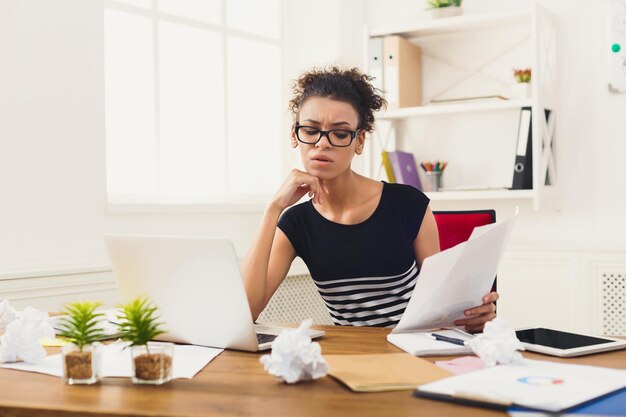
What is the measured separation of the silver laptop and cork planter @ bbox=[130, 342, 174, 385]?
0.21 metres

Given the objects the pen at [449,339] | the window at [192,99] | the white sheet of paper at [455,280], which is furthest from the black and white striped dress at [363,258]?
the window at [192,99]

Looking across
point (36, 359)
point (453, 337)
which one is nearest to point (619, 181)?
point (453, 337)

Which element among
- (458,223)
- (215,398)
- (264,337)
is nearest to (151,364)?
(215,398)

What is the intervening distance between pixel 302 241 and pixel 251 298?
0.86ft

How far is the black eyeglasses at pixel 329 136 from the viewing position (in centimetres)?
183

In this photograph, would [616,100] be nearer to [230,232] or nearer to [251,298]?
[230,232]

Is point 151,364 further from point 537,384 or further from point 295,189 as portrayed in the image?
point 295,189

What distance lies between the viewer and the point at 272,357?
112 cm

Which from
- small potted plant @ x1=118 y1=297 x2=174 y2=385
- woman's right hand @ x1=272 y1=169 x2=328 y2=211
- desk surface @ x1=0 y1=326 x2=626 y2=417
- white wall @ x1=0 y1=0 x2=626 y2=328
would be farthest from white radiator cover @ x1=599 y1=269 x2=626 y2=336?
small potted plant @ x1=118 y1=297 x2=174 y2=385

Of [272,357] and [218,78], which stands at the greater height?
[218,78]

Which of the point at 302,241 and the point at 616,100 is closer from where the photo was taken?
the point at 302,241

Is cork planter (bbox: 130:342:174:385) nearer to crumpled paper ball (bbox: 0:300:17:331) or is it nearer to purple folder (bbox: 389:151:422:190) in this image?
crumpled paper ball (bbox: 0:300:17:331)

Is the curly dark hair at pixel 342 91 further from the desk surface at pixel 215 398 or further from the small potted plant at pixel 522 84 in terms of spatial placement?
the small potted plant at pixel 522 84

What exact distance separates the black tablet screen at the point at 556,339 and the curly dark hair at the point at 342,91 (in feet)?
2.42
